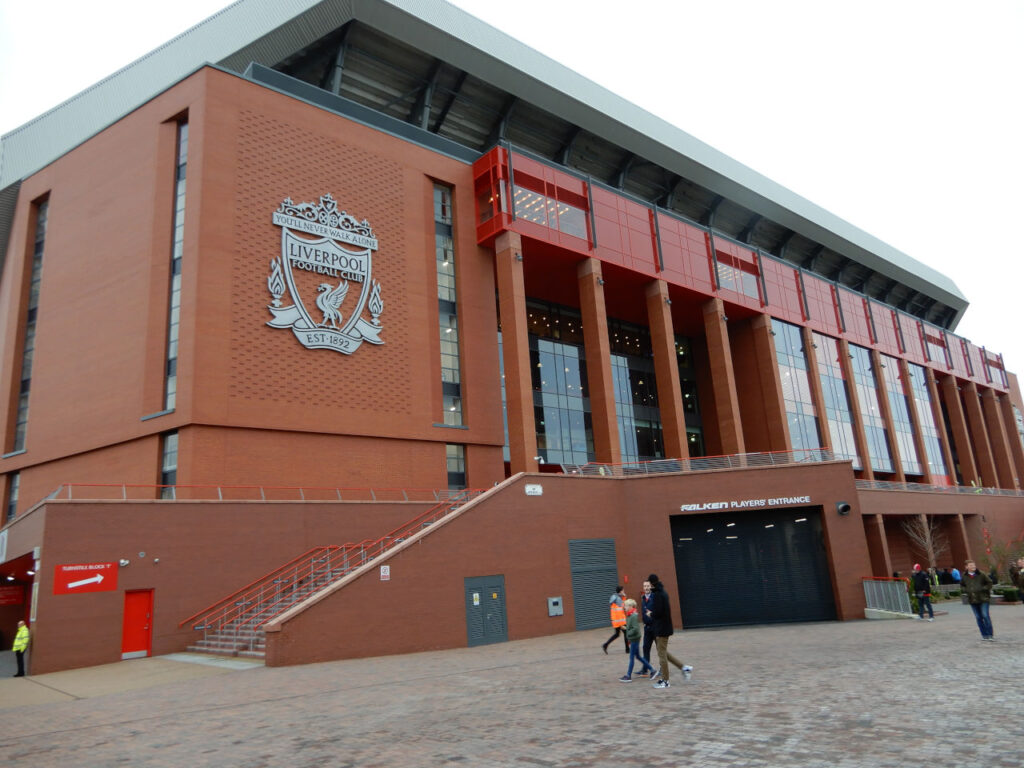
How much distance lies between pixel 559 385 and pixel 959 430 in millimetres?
45651

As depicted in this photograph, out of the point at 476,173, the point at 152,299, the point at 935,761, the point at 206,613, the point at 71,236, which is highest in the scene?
the point at 476,173

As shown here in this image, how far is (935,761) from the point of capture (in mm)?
6848

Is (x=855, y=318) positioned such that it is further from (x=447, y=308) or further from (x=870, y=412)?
(x=447, y=308)

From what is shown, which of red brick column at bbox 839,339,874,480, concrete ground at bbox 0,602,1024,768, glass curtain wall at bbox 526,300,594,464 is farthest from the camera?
red brick column at bbox 839,339,874,480

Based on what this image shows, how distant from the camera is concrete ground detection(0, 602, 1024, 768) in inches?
→ 310

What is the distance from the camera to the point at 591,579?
1105 inches

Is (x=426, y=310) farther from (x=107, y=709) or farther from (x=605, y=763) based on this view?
(x=605, y=763)

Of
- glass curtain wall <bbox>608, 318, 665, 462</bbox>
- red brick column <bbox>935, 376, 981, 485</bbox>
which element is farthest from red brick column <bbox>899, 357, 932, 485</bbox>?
glass curtain wall <bbox>608, 318, 665, 462</bbox>

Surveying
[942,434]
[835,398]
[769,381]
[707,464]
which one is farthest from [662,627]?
[942,434]

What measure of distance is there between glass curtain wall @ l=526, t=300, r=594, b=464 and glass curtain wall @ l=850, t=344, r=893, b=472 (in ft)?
81.4

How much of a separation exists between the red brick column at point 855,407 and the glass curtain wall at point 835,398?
0.80 ft

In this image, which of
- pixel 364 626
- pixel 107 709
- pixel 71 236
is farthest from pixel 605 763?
pixel 71 236

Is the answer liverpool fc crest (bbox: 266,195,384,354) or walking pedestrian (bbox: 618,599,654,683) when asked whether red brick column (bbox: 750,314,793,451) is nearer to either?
liverpool fc crest (bbox: 266,195,384,354)

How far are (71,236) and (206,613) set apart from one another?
22788 millimetres
